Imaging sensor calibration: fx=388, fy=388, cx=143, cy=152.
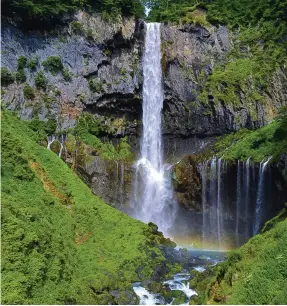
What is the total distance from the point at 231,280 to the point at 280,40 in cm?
2881

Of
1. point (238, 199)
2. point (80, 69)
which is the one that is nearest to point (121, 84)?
point (80, 69)

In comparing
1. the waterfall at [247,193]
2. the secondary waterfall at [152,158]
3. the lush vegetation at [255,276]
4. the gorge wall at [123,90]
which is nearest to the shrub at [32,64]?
the gorge wall at [123,90]

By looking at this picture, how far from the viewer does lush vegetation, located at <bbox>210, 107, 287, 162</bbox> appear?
26.9 metres

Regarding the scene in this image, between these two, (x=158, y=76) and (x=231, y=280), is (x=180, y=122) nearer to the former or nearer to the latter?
(x=158, y=76)

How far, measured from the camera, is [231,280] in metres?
13.1

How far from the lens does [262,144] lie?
28.2m

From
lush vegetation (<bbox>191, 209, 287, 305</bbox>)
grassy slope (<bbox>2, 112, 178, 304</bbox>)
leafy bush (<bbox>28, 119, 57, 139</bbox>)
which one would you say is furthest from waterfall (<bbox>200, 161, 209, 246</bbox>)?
lush vegetation (<bbox>191, 209, 287, 305</bbox>)

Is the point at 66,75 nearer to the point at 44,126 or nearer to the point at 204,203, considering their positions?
the point at 44,126

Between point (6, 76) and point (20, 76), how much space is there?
1149mm

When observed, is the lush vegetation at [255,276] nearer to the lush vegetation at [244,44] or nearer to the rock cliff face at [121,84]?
the rock cliff face at [121,84]

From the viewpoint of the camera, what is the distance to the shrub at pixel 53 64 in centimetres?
3262

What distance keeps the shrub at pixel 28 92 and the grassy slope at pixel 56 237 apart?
9.10 meters

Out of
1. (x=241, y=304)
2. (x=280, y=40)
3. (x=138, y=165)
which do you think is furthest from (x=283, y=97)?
(x=241, y=304)

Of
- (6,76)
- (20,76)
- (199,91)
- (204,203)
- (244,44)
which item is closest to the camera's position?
(204,203)
